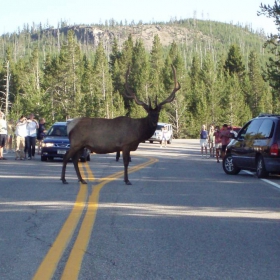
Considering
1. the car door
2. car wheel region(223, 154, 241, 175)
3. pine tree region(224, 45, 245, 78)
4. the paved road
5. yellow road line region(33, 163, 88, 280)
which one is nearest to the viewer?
yellow road line region(33, 163, 88, 280)

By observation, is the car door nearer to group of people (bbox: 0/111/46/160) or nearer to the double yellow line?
the double yellow line

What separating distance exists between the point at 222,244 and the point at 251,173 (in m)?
13.0

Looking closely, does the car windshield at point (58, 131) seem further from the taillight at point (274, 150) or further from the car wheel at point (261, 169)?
the taillight at point (274, 150)

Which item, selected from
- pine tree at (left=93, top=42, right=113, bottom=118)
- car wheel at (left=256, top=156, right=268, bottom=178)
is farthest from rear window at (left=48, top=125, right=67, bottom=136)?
pine tree at (left=93, top=42, right=113, bottom=118)

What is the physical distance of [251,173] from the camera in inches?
843

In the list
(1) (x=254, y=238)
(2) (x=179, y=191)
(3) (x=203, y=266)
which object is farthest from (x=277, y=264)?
(2) (x=179, y=191)

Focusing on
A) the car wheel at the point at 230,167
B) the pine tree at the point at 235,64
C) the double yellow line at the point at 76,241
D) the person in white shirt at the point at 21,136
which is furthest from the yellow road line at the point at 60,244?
the pine tree at the point at 235,64

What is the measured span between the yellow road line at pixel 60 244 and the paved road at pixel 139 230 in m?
0.01

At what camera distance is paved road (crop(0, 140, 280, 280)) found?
727 cm

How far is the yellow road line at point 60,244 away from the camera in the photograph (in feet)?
23.0

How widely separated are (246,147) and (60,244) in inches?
476

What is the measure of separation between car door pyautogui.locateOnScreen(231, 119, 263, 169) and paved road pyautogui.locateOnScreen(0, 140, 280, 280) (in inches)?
99.1

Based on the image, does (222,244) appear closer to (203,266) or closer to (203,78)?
(203,266)

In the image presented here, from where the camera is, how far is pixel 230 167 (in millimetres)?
20906
